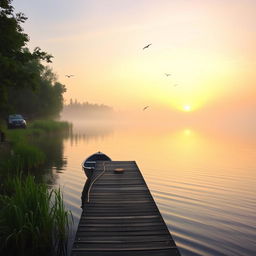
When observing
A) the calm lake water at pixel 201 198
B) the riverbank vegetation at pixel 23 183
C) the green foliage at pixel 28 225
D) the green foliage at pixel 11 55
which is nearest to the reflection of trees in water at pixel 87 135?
the riverbank vegetation at pixel 23 183

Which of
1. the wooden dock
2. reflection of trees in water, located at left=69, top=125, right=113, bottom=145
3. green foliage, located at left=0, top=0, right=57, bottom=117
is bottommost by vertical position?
the wooden dock

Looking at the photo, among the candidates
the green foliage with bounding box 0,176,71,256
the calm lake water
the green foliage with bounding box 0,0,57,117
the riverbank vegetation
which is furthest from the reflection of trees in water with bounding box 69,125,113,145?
the green foliage with bounding box 0,176,71,256

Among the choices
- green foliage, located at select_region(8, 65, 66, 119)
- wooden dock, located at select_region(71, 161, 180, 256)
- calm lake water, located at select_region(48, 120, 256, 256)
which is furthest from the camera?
green foliage, located at select_region(8, 65, 66, 119)

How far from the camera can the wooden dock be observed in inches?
298

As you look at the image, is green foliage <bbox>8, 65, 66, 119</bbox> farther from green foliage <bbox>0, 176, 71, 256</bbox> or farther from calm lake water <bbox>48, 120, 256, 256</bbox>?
green foliage <bbox>0, 176, 71, 256</bbox>

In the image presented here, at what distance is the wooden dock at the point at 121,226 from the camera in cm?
756

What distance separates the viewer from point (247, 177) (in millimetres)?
24891

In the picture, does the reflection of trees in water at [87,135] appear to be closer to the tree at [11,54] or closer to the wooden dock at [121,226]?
the tree at [11,54]

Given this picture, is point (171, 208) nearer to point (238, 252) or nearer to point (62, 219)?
point (238, 252)

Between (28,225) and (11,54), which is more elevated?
→ (11,54)

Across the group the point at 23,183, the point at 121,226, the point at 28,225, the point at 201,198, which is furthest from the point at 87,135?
the point at 28,225

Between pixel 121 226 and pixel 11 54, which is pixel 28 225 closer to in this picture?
pixel 121 226

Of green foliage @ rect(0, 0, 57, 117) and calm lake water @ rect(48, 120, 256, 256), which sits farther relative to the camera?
green foliage @ rect(0, 0, 57, 117)

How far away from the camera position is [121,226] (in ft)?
30.2
